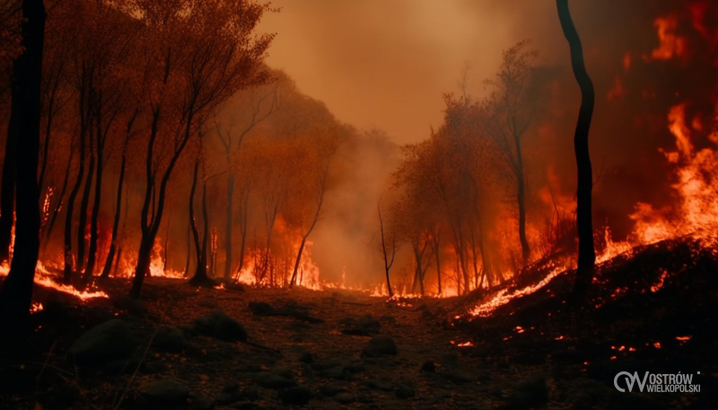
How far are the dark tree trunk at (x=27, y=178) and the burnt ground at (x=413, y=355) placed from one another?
92 cm

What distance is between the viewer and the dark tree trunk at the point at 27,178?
32.8ft

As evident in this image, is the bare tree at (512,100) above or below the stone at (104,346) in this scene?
above

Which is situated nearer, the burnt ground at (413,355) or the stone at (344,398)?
the burnt ground at (413,355)

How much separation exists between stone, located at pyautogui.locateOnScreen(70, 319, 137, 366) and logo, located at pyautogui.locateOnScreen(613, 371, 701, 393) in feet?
31.9

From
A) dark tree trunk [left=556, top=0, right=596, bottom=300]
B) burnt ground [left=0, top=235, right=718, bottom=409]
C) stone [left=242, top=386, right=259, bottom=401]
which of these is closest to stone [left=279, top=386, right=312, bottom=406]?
burnt ground [left=0, top=235, right=718, bottom=409]

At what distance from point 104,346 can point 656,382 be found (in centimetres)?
1065

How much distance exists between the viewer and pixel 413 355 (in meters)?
14.6

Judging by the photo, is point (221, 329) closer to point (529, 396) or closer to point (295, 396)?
point (295, 396)

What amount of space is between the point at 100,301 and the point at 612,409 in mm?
15682

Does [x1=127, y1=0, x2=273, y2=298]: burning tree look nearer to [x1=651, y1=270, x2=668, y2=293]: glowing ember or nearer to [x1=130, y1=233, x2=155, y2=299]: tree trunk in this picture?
[x1=130, y1=233, x2=155, y2=299]: tree trunk

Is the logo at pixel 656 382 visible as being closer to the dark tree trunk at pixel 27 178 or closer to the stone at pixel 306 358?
the stone at pixel 306 358

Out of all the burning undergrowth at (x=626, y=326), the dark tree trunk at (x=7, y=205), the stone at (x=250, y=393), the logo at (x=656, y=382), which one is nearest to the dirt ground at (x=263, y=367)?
the stone at (x=250, y=393)

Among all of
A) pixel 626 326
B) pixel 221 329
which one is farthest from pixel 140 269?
pixel 626 326

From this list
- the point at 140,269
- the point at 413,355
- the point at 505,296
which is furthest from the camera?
the point at 505,296
